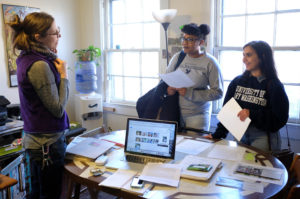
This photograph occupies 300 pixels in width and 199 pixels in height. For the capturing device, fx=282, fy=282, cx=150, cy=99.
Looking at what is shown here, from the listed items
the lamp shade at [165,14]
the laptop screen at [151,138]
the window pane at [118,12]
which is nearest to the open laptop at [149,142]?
the laptop screen at [151,138]

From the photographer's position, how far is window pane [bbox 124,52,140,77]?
391 centimetres

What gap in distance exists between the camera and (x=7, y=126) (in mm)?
2730

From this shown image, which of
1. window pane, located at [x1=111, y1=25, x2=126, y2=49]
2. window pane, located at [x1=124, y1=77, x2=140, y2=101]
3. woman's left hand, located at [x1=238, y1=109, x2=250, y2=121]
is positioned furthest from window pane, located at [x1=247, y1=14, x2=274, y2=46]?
window pane, located at [x1=111, y1=25, x2=126, y2=49]

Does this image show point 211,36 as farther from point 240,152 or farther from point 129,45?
point 240,152

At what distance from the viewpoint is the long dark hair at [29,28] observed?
1.41 m

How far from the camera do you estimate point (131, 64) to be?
3975 millimetres

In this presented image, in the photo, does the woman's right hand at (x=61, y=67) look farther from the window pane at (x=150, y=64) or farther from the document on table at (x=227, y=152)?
the window pane at (x=150, y=64)

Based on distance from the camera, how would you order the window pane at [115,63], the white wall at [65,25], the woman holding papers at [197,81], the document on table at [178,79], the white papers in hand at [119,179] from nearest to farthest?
the white papers in hand at [119,179]
the document on table at [178,79]
the woman holding papers at [197,81]
the white wall at [65,25]
the window pane at [115,63]

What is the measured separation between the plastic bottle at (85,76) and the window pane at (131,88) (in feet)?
1.54

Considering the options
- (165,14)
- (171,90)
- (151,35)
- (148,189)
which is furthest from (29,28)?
(151,35)

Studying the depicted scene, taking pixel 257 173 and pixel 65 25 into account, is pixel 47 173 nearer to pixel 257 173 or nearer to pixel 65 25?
pixel 257 173

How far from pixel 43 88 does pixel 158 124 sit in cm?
67

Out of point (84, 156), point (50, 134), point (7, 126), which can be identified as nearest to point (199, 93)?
point (84, 156)

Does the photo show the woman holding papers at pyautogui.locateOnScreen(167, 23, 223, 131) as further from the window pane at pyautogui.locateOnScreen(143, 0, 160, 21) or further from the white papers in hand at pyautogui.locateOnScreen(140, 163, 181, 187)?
the window pane at pyautogui.locateOnScreen(143, 0, 160, 21)
